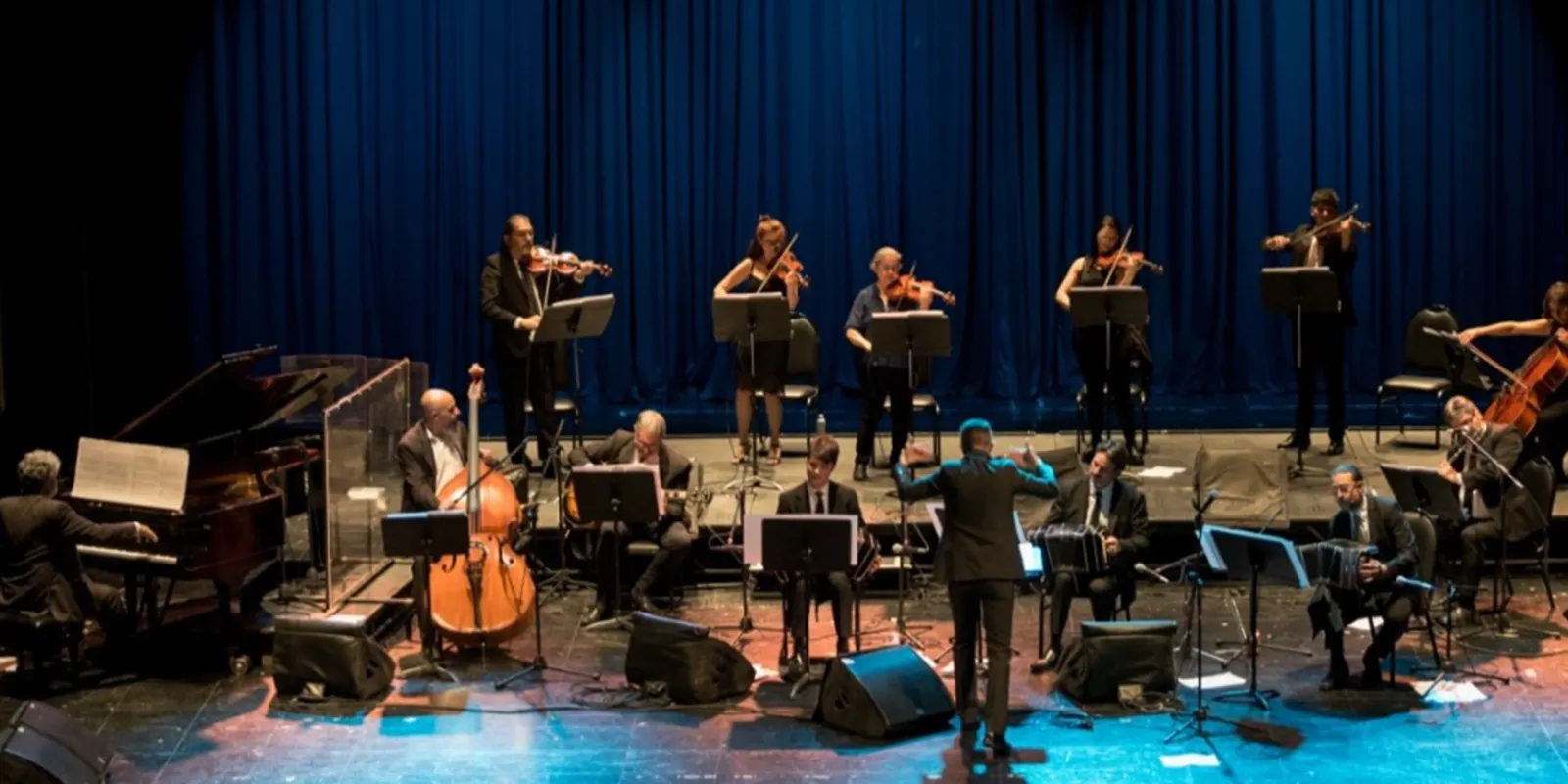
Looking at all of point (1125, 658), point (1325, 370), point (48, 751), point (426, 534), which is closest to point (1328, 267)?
point (1325, 370)

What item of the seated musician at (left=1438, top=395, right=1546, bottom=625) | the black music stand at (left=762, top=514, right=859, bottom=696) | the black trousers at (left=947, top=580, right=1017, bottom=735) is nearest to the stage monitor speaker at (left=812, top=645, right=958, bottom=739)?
the black trousers at (left=947, top=580, right=1017, bottom=735)

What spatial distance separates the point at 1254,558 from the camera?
9406 millimetres

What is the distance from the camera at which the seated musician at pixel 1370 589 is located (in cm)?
999

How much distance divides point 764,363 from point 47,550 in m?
4.61

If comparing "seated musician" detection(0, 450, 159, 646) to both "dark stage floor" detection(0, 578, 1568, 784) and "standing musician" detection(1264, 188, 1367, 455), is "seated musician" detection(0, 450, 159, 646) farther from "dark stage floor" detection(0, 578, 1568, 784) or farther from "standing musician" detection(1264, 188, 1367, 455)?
"standing musician" detection(1264, 188, 1367, 455)

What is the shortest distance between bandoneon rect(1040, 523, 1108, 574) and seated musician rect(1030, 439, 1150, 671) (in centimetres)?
4

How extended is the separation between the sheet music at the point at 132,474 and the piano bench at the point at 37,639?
632mm

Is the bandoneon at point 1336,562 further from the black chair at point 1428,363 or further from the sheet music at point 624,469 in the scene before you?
the black chair at point 1428,363

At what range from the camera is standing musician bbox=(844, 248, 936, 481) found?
1294cm

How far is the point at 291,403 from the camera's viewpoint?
1103cm

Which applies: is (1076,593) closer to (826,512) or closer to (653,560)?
(826,512)

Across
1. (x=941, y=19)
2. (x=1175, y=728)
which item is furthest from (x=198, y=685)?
(x=941, y=19)

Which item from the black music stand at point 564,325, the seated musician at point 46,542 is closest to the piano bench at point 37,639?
the seated musician at point 46,542

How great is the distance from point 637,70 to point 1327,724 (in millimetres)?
7989
